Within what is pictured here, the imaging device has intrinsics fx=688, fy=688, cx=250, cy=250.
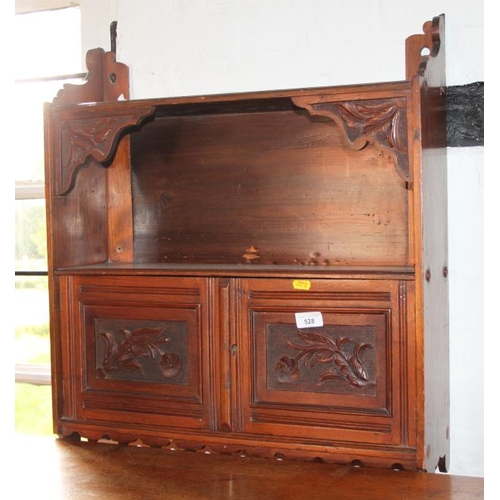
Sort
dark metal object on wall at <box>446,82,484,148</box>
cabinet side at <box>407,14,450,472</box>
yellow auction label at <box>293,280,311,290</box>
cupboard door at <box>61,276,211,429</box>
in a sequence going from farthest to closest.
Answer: dark metal object on wall at <box>446,82,484,148</box> < cupboard door at <box>61,276,211,429</box> < yellow auction label at <box>293,280,311,290</box> < cabinet side at <box>407,14,450,472</box>

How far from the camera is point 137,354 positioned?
232 cm

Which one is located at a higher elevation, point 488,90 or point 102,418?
point 488,90

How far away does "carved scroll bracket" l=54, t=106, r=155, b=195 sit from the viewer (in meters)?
2.30

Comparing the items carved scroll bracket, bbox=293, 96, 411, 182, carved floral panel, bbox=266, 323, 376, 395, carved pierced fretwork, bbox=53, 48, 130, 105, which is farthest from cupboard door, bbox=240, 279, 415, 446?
carved pierced fretwork, bbox=53, 48, 130, 105

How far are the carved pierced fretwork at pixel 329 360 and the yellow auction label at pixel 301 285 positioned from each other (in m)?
0.14

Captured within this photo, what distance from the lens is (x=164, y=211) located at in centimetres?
269

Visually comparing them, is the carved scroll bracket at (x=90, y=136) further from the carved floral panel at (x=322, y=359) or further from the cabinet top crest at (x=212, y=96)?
the carved floral panel at (x=322, y=359)

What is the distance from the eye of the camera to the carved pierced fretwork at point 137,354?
2.27 m

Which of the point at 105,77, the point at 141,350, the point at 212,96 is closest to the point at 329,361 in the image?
the point at 141,350

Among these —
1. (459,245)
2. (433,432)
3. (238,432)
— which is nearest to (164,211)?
(238,432)

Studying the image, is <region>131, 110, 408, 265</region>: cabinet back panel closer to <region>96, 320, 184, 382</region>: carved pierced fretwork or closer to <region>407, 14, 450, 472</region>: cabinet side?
<region>407, 14, 450, 472</region>: cabinet side

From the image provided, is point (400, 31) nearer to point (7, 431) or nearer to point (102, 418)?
point (102, 418)

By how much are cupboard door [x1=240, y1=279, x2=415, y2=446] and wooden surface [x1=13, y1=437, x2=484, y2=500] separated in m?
0.13

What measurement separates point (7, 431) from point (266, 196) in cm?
206
